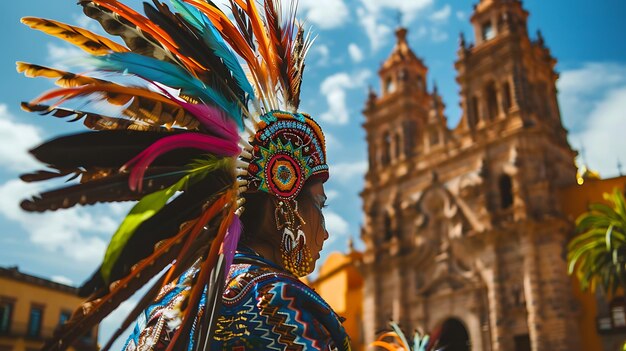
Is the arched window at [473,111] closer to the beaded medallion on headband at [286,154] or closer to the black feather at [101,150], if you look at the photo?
the beaded medallion on headband at [286,154]

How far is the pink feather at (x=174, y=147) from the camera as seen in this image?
1973 millimetres

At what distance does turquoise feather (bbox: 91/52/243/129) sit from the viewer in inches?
83.1

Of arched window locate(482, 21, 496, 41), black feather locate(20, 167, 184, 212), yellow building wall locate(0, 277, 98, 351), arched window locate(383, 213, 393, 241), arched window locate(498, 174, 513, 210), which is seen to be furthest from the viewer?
arched window locate(383, 213, 393, 241)

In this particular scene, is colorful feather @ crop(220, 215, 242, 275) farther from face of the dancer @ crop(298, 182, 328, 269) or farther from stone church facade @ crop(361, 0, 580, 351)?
stone church facade @ crop(361, 0, 580, 351)

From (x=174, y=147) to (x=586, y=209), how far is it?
2449 centimetres

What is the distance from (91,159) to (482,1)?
30551mm

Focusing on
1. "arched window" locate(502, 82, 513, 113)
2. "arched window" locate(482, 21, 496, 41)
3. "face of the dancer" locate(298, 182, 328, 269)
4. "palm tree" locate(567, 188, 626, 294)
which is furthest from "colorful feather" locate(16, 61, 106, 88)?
"arched window" locate(482, 21, 496, 41)

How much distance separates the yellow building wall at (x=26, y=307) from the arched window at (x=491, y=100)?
19.6 m

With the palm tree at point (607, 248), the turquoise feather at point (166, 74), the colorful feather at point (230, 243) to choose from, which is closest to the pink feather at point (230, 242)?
the colorful feather at point (230, 243)

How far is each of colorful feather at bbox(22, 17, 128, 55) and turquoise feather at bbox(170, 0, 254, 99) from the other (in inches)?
12.6

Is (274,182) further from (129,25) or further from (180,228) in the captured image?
(129,25)

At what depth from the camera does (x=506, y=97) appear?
1061 inches

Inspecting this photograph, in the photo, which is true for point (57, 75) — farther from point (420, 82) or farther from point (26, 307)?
point (420, 82)

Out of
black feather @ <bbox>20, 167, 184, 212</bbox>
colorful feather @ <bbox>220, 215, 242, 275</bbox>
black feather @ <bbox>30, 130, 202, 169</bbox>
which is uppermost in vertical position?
black feather @ <bbox>30, 130, 202, 169</bbox>
